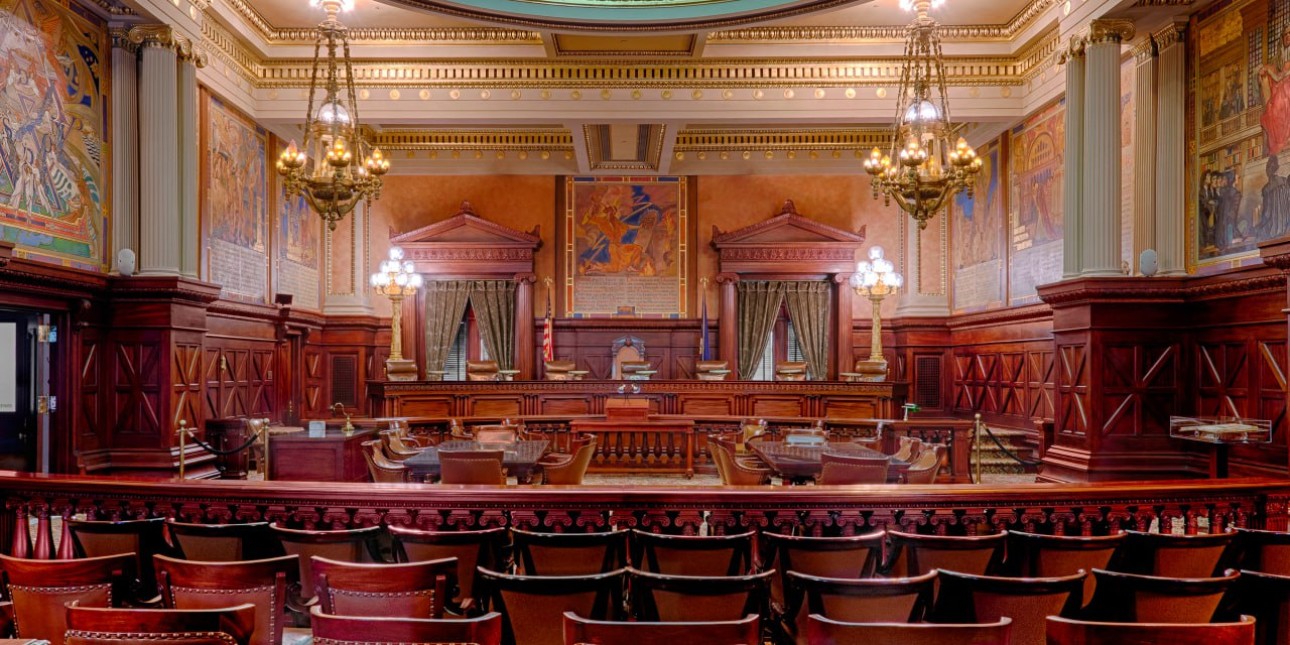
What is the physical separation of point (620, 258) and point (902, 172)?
34.7 feet

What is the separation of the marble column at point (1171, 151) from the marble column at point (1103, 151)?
1.68 feet

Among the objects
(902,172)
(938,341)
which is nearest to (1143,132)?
(902,172)

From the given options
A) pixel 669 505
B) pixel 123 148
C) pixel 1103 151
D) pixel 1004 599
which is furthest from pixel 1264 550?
pixel 123 148

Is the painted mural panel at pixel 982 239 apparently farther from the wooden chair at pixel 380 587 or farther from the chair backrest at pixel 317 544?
the wooden chair at pixel 380 587

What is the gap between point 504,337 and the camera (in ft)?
59.2

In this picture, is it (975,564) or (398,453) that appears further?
(398,453)

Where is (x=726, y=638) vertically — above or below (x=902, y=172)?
below

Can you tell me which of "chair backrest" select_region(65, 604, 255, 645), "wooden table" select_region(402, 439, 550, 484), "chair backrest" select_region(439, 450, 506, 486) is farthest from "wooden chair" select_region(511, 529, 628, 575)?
"wooden table" select_region(402, 439, 550, 484)

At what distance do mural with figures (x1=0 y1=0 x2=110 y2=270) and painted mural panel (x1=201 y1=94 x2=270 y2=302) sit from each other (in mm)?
2013

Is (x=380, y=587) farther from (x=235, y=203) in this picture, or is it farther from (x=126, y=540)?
(x=235, y=203)

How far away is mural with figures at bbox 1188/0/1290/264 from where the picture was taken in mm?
8664

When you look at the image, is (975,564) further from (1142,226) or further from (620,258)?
(620,258)

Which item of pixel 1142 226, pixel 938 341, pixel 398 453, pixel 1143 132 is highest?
pixel 1143 132

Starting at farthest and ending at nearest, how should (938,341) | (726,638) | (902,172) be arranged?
(938,341) < (902,172) < (726,638)
